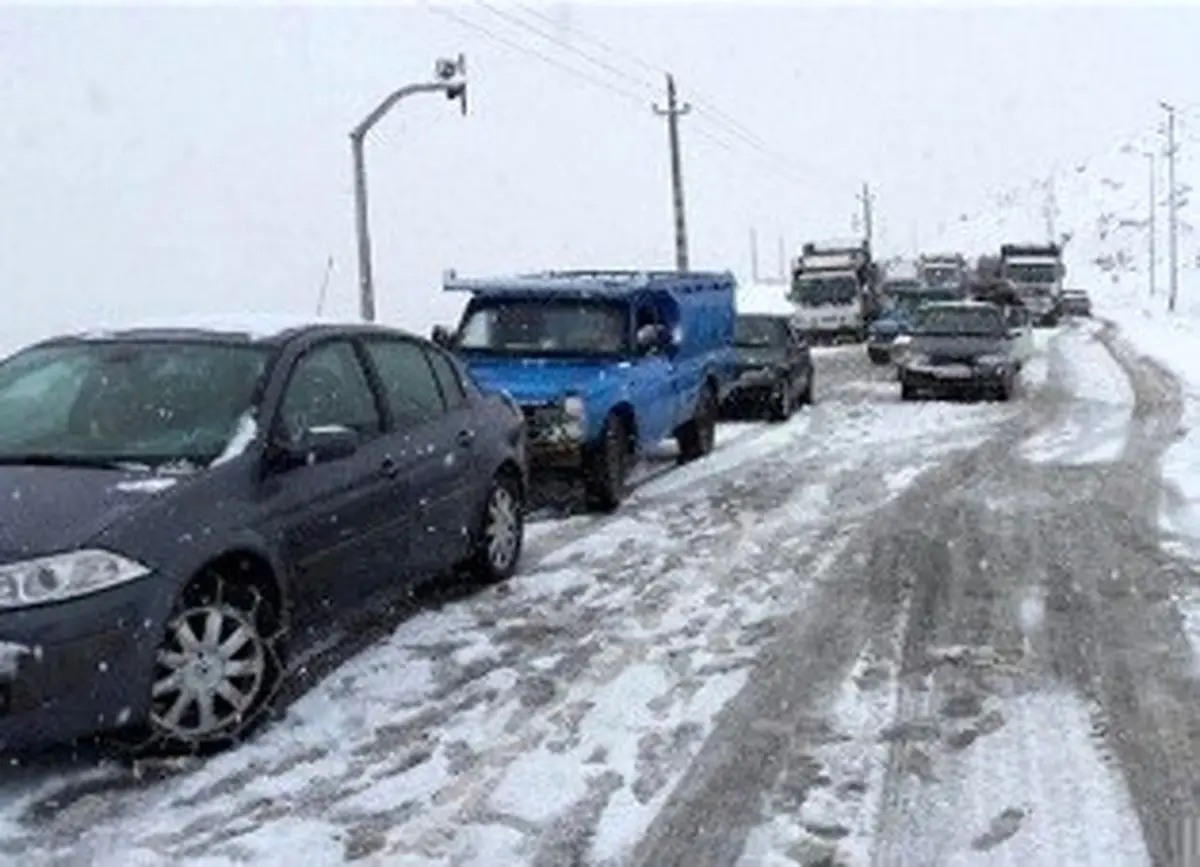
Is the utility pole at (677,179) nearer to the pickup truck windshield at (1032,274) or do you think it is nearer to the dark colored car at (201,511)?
the pickup truck windshield at (1032,274)

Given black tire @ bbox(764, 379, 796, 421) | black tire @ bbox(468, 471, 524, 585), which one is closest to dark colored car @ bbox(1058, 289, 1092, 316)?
black tire @ bbox(764, 379, 796, 421)

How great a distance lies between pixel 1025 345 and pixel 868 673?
20565mm

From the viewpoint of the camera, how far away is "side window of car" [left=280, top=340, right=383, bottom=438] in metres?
6.69

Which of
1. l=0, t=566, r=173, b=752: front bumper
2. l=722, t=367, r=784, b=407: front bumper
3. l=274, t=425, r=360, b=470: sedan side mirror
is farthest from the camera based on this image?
l=722, t=367, r=784, b=407: front bumper

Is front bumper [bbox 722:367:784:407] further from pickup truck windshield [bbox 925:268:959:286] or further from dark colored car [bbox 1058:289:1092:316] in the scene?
dark colored car [bbox 1058:289:1092:316]

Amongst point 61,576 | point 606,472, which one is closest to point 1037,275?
point 606,472

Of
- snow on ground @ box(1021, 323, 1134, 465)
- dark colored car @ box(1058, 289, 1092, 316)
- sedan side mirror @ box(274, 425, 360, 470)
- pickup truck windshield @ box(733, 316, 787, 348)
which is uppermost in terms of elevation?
sedan side mirror @ box(274, 425, 360, 470)

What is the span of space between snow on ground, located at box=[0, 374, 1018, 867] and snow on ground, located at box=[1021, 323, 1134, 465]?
5294 mm

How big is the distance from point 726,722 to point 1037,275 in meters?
47.7

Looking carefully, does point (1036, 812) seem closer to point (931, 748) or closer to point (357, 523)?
point (931, 748)

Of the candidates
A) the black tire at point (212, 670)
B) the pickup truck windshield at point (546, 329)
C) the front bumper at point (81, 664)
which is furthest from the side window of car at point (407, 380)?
the pickup truck windshield at point (546, 329)

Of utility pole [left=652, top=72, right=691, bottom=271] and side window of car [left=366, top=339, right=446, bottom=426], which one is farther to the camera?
utility pole [left=652, top=72, right=691, bottom=271]

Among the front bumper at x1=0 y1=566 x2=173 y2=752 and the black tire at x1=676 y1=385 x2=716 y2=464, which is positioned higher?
the front bumper at x1=0 y1=566 x2=173 y2=752

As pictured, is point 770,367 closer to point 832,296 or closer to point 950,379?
point 950,379
